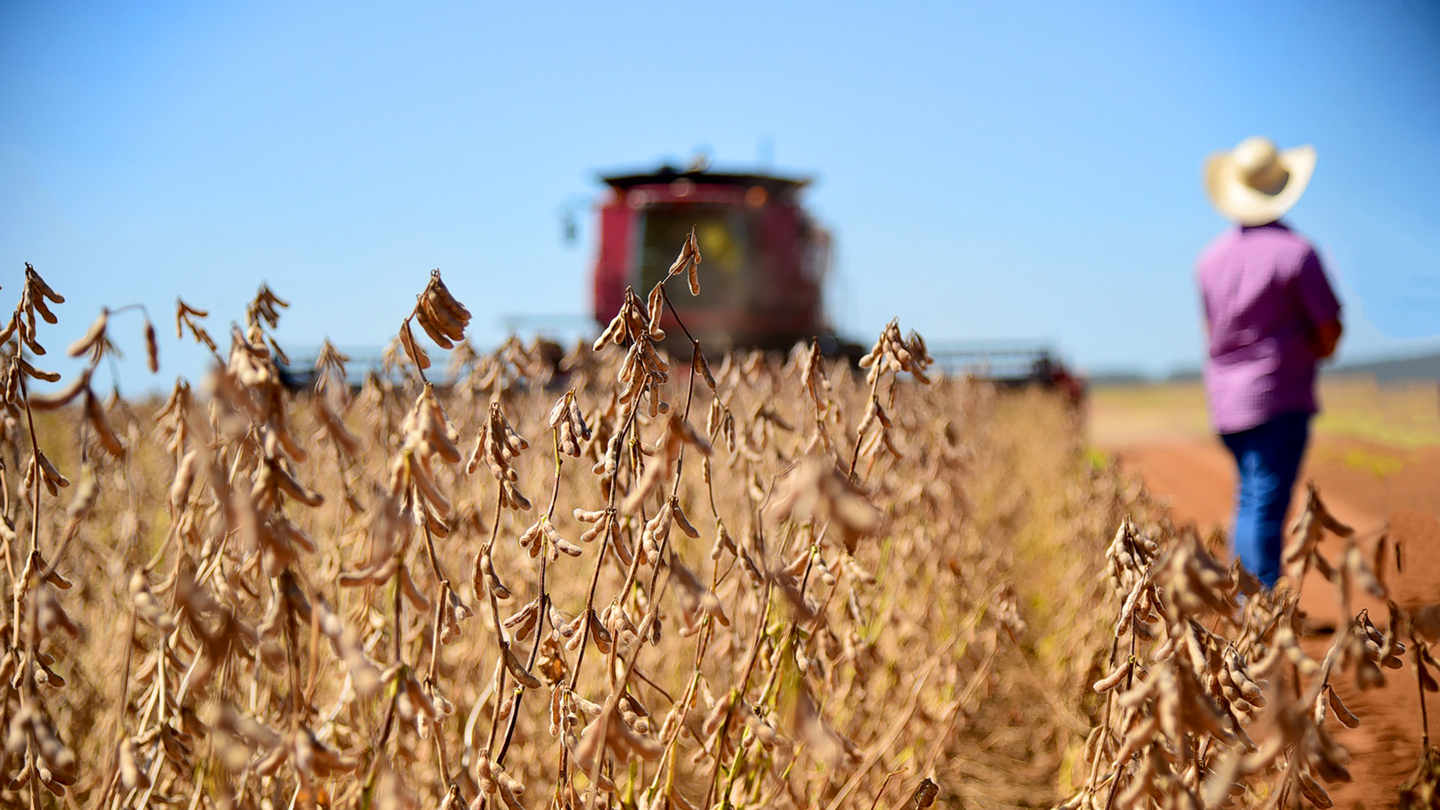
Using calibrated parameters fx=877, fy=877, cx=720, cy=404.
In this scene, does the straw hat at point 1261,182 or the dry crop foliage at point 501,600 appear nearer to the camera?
the dry crop foliage at point 501,600

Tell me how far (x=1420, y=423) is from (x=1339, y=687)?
40.9 ft

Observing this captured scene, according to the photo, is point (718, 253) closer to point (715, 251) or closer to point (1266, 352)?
point (715, 251)

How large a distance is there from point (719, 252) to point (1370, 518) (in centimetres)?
651

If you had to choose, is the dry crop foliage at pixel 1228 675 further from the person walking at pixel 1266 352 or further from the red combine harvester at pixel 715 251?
the red combine harvester at pixel 715 251

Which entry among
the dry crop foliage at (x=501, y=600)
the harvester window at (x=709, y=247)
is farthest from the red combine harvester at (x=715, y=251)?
the dry crop foliage at (x=501, y=600)

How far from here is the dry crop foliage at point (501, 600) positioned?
2.50 feet

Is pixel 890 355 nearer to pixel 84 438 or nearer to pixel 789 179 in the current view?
pixel 84 438

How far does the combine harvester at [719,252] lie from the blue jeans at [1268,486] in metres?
6.09

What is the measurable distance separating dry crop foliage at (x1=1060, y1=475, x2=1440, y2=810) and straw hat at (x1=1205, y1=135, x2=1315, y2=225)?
275cm

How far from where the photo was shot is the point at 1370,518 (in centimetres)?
661

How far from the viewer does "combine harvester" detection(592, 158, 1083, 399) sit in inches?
390

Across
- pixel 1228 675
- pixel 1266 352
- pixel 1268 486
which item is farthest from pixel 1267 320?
pixel 1228 675

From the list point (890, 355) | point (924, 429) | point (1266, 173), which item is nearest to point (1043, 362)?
point (1266, 173)

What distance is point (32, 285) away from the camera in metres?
1.00
